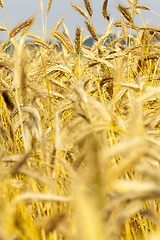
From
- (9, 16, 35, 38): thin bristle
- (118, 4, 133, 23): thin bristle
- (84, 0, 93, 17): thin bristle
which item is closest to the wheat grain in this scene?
(84, 0, 93, 17): thin bristle

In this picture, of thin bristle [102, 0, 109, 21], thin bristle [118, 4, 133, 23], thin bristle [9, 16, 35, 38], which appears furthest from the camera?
thin bristle [102, 0, 109, 21]

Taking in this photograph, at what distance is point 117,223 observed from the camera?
0.40 meters

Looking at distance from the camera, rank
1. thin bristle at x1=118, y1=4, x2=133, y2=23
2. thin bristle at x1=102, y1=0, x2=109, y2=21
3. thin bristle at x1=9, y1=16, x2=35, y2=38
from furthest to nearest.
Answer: thin bristle at x1=102, y1=0, x2=109, y2=21
thin bristle at x1=118, y1=4, x2=133, y2=23
thin bristle at x1=9, y1=16, x2=35, y2=38

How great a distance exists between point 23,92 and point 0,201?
39 cm

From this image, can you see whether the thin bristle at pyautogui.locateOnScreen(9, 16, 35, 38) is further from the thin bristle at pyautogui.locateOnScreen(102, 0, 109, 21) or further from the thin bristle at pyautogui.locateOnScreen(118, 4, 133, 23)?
the thin bristle at pyautogui.locateOnScreen(102, 0, 109, 21)

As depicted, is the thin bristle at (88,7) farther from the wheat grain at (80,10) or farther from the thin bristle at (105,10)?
the thin bristle at (105,10)

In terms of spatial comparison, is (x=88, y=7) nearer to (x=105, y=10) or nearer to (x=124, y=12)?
(x=124, y=12)

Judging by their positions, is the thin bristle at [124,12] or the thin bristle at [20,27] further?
the thin bristle at [124,12]

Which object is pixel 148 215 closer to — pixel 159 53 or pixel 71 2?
pixel 159 53

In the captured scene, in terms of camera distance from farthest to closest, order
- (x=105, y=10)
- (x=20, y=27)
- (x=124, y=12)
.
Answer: (x=105, y=10) → (x=124, y=12) → (x=20, y=27)

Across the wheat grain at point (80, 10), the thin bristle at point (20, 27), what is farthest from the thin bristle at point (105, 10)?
the thin bristle at point (20, 27)

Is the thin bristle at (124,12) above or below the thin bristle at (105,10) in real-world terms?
below

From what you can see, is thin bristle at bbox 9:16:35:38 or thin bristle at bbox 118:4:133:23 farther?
thin bristle at bbox 118:4:133:23

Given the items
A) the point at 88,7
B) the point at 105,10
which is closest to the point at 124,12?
the point at 88,7
